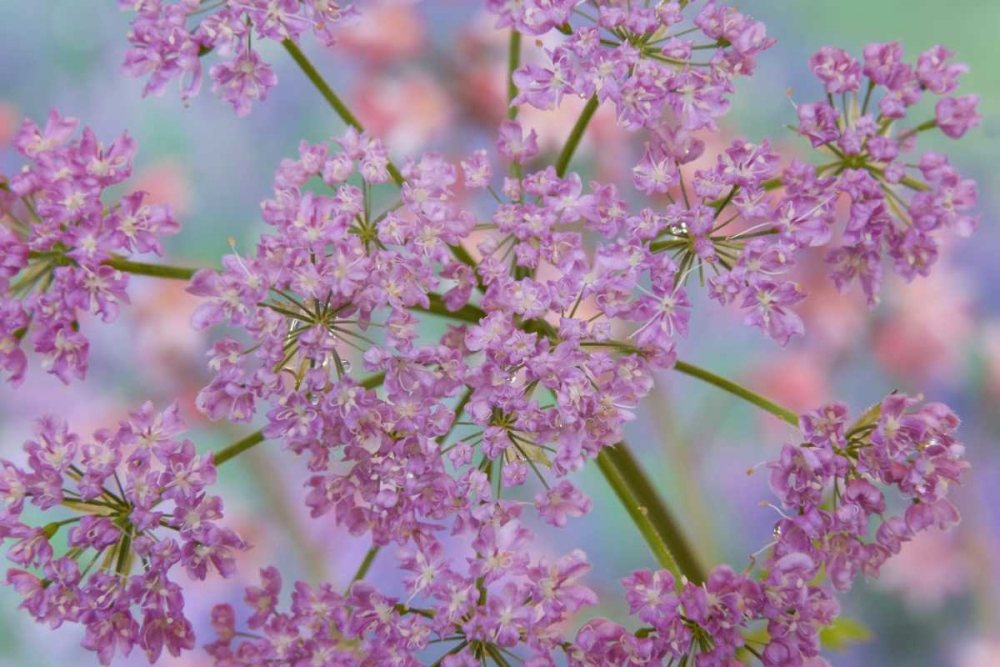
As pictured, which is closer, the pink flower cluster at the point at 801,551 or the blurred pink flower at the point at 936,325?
the pink flower cluster at the point at 801,551

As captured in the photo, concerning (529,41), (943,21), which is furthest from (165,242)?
(943,21)

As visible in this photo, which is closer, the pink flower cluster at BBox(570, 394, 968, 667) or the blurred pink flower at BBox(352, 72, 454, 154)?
the pink flower cluster at BBox(570, 394, 968, 667)

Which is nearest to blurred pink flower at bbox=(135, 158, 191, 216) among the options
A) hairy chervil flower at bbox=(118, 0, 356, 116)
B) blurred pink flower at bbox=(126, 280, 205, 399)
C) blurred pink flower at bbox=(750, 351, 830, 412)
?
blurred pink flower at bbox=(126, 280, 205, 399)

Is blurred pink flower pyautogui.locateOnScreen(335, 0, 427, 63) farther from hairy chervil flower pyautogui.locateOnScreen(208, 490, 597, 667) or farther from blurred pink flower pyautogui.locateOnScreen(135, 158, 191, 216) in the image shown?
hairy chervil flower pyautogui.locateOnScreen(208, 490, 597, 667)

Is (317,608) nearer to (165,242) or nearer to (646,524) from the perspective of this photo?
(646,524)

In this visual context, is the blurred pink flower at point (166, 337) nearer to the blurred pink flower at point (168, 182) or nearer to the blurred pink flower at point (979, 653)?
the blurred pink flower at point (168, 182)

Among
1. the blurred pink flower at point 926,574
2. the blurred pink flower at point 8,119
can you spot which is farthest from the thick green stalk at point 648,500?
the blurred pink flower at point 8,119

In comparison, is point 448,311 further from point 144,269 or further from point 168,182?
point 168,182
